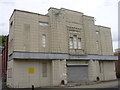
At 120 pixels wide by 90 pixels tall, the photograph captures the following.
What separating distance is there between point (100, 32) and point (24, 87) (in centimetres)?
1771

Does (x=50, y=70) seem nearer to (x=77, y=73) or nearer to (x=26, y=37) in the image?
(x=77, y=73)

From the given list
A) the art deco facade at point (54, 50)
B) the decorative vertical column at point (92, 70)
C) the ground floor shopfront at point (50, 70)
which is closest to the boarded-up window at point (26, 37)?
the art deco facade at point (54, 50)

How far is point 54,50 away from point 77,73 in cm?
569

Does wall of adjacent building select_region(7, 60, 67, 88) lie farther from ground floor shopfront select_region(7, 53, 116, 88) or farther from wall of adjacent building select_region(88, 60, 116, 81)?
wall of adjacent building select_region(88, 60, 116, 81)

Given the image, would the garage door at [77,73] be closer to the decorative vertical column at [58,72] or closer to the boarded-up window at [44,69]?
the decorative vertical column at [58,72]

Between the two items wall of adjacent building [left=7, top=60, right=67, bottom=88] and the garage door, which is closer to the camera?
wall of adjacent building [left=7, top=60, right=67, bottom=88]

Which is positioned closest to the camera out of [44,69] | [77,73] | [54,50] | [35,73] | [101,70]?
[35,73]

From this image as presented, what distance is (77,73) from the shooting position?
80.8ft

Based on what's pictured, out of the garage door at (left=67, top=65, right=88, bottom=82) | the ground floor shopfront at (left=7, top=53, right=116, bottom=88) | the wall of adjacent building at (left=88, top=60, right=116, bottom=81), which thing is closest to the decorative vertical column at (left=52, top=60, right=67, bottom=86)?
the ground floor shopfront at (left=7, top=53, right=116, bottom=88)

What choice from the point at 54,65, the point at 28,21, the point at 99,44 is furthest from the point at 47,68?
the point at 99,44

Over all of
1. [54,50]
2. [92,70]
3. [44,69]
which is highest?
[54,50]

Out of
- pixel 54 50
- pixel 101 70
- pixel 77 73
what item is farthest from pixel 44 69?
pixel 101 70

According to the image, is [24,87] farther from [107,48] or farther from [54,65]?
[107,48]

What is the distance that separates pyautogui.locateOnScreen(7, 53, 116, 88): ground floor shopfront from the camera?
20.1m
